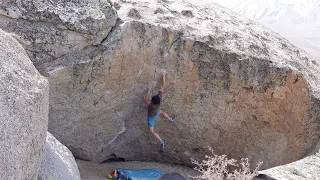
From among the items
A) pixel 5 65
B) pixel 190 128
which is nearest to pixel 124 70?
pixel 190 128

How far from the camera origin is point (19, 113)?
2160mm

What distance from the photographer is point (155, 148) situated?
5.34m

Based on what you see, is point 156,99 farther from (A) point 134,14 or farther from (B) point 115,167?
(B) point 115,167

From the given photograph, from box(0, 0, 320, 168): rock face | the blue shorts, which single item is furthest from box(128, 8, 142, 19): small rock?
the blue shorts

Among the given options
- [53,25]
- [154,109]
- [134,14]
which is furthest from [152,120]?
[53,25]

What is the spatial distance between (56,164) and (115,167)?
2.50 metres

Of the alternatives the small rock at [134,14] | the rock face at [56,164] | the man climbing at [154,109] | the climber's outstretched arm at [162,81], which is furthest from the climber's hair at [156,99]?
the rock face at [56,164]

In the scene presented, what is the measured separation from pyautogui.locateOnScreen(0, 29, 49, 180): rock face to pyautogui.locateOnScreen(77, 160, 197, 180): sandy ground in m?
2.56

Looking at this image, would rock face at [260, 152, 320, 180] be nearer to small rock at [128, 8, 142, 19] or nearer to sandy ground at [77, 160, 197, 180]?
sandy ground at [77, 160, 197, 180]

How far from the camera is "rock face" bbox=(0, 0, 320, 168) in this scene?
447cm

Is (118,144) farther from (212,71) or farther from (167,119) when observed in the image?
(212,71)

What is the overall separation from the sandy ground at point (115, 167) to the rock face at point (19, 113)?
2.56 metres

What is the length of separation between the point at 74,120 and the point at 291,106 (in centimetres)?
246

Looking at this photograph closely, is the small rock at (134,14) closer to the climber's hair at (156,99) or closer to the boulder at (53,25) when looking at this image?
the boulder at (53,25)
